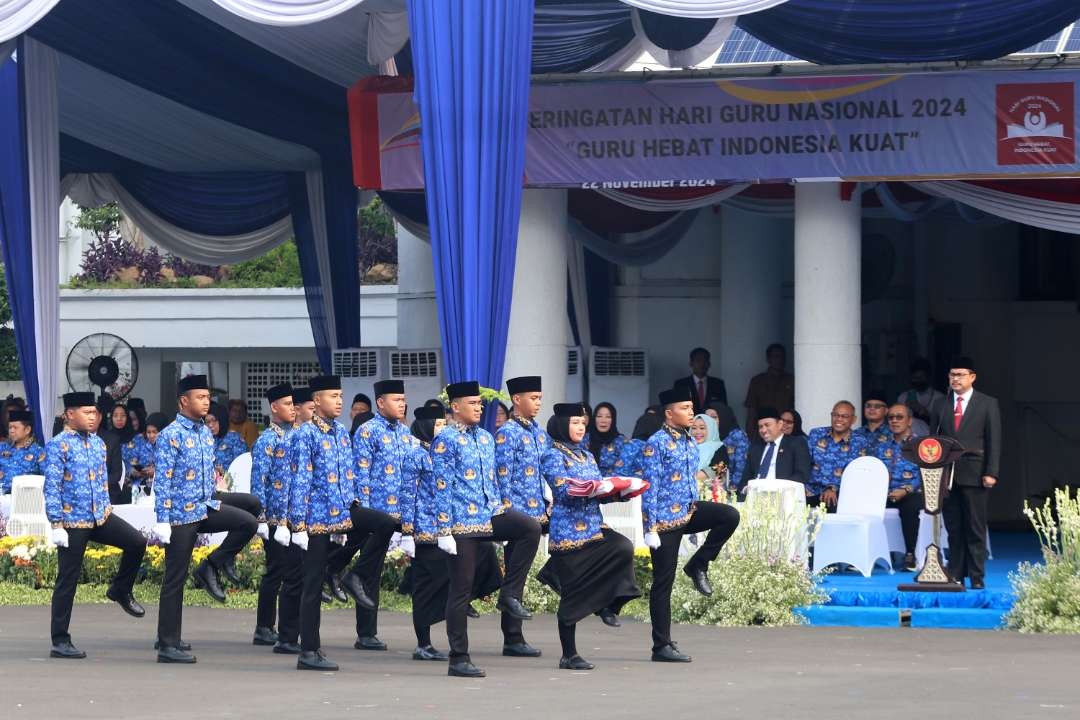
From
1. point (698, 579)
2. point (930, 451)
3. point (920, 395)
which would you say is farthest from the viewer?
point (920, 395)

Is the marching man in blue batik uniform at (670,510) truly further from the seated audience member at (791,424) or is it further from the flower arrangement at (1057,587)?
the seated audience member at (791,424)

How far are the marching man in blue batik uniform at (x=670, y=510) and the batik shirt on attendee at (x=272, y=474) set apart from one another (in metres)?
1.99

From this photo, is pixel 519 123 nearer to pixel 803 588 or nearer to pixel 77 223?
pixel 803 588

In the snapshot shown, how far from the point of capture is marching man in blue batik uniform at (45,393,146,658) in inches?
410

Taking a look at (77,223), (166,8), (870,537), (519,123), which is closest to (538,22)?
(519,123)

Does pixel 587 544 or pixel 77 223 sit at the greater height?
pixel 77 223

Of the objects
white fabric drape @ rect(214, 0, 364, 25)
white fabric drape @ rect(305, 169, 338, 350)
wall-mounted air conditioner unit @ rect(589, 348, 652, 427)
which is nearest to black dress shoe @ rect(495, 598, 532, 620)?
white fabric drape @ rect(214, 0, 364, 25)

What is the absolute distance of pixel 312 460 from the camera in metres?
10.2

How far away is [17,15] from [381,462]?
18.1ft

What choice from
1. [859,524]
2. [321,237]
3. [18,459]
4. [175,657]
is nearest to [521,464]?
[175,657]

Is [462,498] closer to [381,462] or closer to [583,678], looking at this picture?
[583,678]

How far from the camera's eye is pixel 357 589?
1073 cm

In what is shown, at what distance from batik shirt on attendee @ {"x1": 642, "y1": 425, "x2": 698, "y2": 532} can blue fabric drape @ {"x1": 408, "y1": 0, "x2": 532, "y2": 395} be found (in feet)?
9.84

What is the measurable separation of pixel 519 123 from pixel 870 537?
Answer: 3.96m
